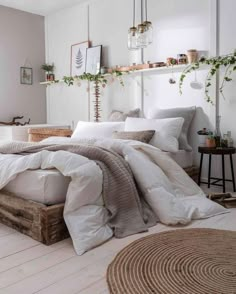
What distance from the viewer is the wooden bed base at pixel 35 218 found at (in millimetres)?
2143

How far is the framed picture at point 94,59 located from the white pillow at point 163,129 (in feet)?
4.84

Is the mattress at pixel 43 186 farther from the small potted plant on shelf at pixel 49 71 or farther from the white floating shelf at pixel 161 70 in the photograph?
the small potted plant on shelf at pixel 49 71

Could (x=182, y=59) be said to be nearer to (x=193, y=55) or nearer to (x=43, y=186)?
(x=193, y=55)

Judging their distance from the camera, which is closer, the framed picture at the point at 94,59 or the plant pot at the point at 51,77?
the framed picture at the point at 94,59

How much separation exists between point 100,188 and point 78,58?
349cm

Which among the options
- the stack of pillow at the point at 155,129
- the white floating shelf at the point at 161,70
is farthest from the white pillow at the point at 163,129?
the white floating shelf at the point at 161,70

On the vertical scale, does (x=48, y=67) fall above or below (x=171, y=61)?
above

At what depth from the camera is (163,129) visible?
144 inches

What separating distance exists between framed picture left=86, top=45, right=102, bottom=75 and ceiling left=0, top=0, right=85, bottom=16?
2.85 ft

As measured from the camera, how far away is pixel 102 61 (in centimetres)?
495

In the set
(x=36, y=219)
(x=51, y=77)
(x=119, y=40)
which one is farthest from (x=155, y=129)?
(x=51, y=77)

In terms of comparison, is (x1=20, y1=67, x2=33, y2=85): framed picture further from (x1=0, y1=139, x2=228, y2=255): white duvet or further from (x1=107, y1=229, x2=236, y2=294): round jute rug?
(x1=107, y1=229, x2=236, y2=294): round jute rug

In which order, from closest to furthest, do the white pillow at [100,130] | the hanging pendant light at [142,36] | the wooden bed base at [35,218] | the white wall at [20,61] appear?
the wooden bed base at [35,218], the hanging pendant light at [142,36], the white pillow at [100,130], the white wall at [20,61]

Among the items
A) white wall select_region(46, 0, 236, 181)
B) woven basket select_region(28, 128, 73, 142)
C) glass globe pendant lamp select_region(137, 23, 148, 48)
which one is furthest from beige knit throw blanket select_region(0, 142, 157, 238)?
woven basket select_region(28, 128, 73, 142)
